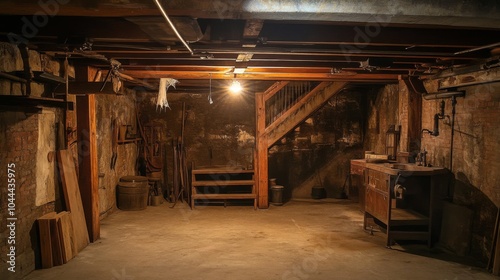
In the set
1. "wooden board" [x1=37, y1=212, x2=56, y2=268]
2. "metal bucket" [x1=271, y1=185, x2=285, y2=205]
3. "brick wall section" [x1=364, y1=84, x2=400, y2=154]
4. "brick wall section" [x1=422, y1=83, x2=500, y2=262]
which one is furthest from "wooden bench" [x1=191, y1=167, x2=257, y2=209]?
"brick wall section" [x1=422, y1=83, x2=500, y2=262]

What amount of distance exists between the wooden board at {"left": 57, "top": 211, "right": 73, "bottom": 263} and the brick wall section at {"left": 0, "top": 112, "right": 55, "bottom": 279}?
30cm

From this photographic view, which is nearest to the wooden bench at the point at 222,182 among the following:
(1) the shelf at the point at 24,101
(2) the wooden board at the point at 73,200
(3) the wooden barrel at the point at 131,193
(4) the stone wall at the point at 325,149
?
(3) the wooden barrel at the point at 131,193

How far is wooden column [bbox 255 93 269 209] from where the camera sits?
899cm

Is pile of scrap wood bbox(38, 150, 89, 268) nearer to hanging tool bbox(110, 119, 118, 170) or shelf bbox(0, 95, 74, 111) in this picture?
shelf bbox(0, 95, 74, 111)

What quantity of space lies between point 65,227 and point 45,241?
313 millimetres

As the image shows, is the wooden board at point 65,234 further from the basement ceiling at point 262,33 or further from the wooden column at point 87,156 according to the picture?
the basement ceiling at point 262,33

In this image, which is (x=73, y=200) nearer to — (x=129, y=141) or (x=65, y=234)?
(x=65, y=234)

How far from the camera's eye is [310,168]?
10.5 m

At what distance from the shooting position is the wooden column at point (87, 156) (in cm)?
615

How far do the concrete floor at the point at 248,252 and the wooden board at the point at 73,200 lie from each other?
20cm

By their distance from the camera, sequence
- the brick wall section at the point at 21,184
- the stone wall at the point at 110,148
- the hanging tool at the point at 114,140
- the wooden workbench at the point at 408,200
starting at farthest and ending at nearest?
the hanging tool at the point at 114,140
the stone wall at the point at 110,148
the wooden workbench at the point at 408,200
the brick wall section at the point at 21,184

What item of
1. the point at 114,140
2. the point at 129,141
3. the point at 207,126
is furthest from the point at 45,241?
the point at 207,126

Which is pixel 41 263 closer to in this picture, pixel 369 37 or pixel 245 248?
pixel 245 248

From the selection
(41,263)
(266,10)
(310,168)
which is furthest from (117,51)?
(310,168)
